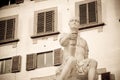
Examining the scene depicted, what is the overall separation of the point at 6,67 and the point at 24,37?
121cm

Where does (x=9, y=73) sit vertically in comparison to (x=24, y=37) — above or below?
below

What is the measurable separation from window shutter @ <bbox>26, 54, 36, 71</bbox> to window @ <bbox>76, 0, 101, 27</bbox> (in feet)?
6.52

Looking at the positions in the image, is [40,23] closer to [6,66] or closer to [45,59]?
[45,59]

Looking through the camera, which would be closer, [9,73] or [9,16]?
[9,73]

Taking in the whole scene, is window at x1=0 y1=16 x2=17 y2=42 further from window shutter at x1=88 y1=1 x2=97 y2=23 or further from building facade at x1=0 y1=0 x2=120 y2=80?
window shutter at x1=88 y1=1 x2=97 y2=23

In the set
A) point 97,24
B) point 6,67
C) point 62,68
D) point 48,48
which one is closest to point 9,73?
point 6,67

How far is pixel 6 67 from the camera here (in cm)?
1742

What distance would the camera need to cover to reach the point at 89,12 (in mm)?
17047

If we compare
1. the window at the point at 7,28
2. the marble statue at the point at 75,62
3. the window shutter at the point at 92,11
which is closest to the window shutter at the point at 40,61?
the window at the point at 7,28

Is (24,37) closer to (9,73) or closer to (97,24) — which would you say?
(9,73)

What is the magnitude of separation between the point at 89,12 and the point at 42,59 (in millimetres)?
2250

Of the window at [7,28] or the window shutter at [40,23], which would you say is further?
the window at [7,28]

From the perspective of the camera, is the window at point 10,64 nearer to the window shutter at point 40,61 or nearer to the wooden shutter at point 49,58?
the window shutter at point 40,61

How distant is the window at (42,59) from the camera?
16734 mm
